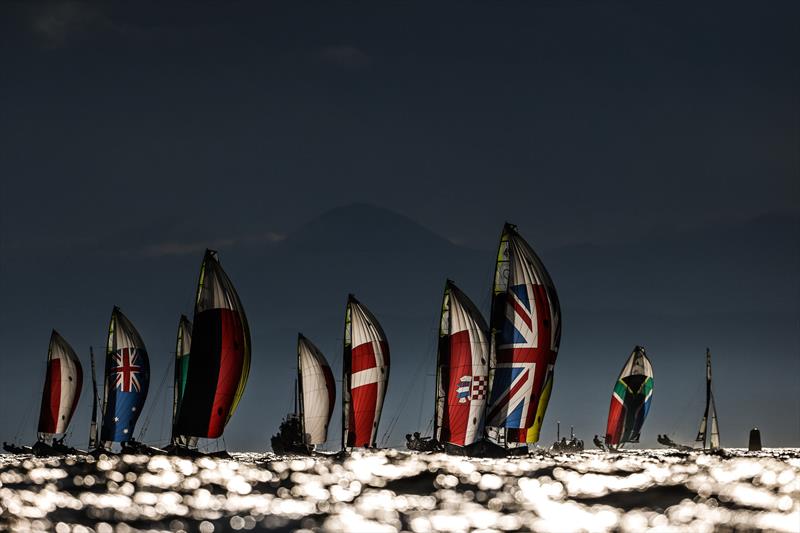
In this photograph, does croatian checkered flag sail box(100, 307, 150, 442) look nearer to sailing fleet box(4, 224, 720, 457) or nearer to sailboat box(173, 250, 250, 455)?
sailing fleet box(4, 224, 720, 457)

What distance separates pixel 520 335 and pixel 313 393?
29.2m

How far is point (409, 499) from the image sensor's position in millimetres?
41812

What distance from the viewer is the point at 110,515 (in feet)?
123

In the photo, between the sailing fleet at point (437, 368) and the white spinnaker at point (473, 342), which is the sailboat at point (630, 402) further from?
the white spinnaker at point (473, 342)

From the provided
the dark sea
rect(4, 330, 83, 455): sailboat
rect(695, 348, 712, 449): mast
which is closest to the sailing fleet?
the dark sea

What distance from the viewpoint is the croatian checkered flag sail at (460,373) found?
73562 mm

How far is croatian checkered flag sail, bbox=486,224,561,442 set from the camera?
6900cm

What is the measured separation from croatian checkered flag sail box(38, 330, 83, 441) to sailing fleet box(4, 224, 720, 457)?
13.4 meters

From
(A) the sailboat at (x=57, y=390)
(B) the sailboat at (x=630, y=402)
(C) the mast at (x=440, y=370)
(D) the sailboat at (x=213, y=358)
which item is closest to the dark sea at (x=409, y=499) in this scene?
(D) the sailboat at (x=213, y=358)

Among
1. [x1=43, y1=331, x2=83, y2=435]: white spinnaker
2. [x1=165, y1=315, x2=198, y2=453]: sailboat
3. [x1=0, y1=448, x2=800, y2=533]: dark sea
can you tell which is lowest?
[x1=0, y1=448, x2=800, y2=533]: dark sea

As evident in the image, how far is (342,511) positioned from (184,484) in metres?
14.5

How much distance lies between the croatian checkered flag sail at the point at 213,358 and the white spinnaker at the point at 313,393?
26074mm

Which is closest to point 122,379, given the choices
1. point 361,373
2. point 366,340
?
point 361,373

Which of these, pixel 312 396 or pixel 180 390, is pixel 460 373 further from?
pixel 312 396
